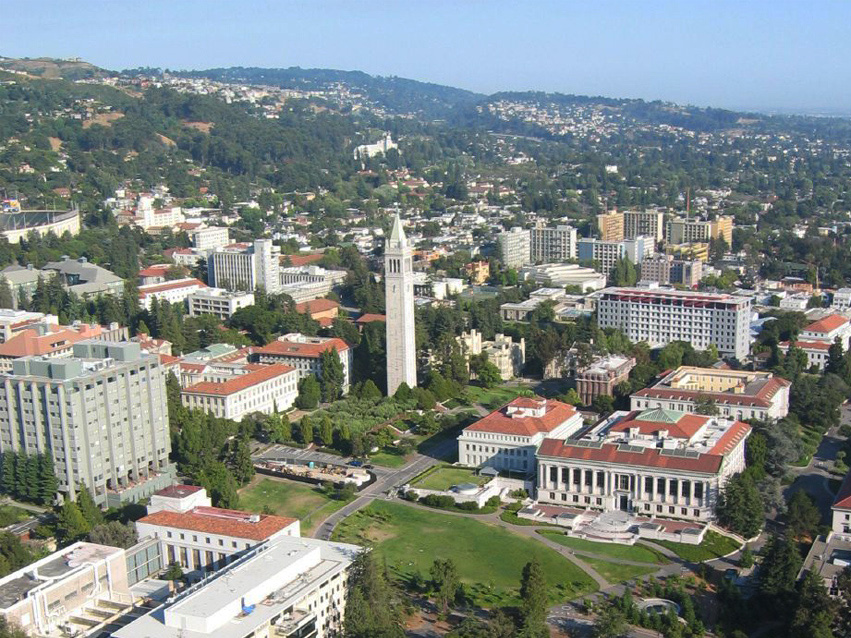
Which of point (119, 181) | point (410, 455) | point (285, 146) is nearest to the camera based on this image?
point (410, 455)

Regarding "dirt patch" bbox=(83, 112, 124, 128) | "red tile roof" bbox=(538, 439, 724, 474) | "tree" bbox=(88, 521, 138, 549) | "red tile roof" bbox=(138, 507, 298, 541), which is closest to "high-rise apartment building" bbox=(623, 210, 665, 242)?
"dirt patch" bbox=(83, 112, 124, 128)

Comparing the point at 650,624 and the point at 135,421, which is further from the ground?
the point at 135,421

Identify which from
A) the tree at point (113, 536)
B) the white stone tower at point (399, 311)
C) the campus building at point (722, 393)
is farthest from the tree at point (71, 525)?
the campus building at point (722, 393)

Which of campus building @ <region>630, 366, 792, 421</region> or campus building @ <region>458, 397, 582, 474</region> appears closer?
campus building @ <region>458, 397, 582, 474</region>

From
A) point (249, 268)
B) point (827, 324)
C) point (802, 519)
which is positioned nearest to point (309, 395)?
point (802, 519)

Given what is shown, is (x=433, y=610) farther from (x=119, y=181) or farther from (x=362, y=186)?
(x=362, y=186)

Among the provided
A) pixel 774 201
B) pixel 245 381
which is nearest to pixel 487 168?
pixel 774 201

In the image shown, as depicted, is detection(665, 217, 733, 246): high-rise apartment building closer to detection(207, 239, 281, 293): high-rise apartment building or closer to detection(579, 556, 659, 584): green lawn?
detection(207, 239, 281, 293): high-rise apartment building
